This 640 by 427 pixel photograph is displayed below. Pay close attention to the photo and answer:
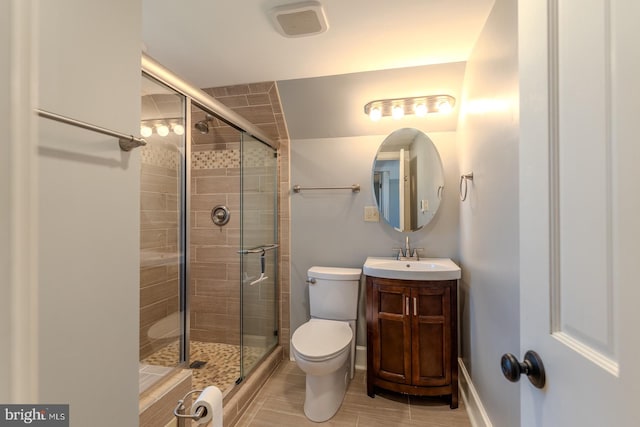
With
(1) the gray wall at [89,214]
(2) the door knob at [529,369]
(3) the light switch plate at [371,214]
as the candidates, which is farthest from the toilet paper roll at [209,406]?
(3) the light switch plate at [371,214]

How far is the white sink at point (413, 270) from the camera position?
1744mm

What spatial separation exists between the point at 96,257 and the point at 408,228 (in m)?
2.02

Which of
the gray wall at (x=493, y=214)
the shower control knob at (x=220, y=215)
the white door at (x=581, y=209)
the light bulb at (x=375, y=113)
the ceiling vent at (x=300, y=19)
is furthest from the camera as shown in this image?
the shower control knob at (x=220, y=215)

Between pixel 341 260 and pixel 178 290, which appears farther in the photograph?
pixel 341 260

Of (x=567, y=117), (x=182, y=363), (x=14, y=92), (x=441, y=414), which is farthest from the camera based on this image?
(x=441, y=414)

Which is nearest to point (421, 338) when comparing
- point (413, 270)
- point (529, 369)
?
point (413, 270)

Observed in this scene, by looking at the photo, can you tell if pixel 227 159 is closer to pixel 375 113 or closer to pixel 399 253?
pixel 375 113

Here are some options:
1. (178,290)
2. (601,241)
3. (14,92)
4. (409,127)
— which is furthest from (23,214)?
(409,127)

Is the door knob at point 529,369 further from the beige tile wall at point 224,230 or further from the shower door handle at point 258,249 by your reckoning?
the beige tile wall at point 224,230

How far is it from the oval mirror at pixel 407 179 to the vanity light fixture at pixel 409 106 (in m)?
0.19

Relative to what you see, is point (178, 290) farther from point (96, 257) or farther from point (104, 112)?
point (104, 112)

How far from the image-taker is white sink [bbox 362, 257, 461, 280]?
1744 millimetres

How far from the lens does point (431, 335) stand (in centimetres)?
175

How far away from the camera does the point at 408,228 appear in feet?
7.35
